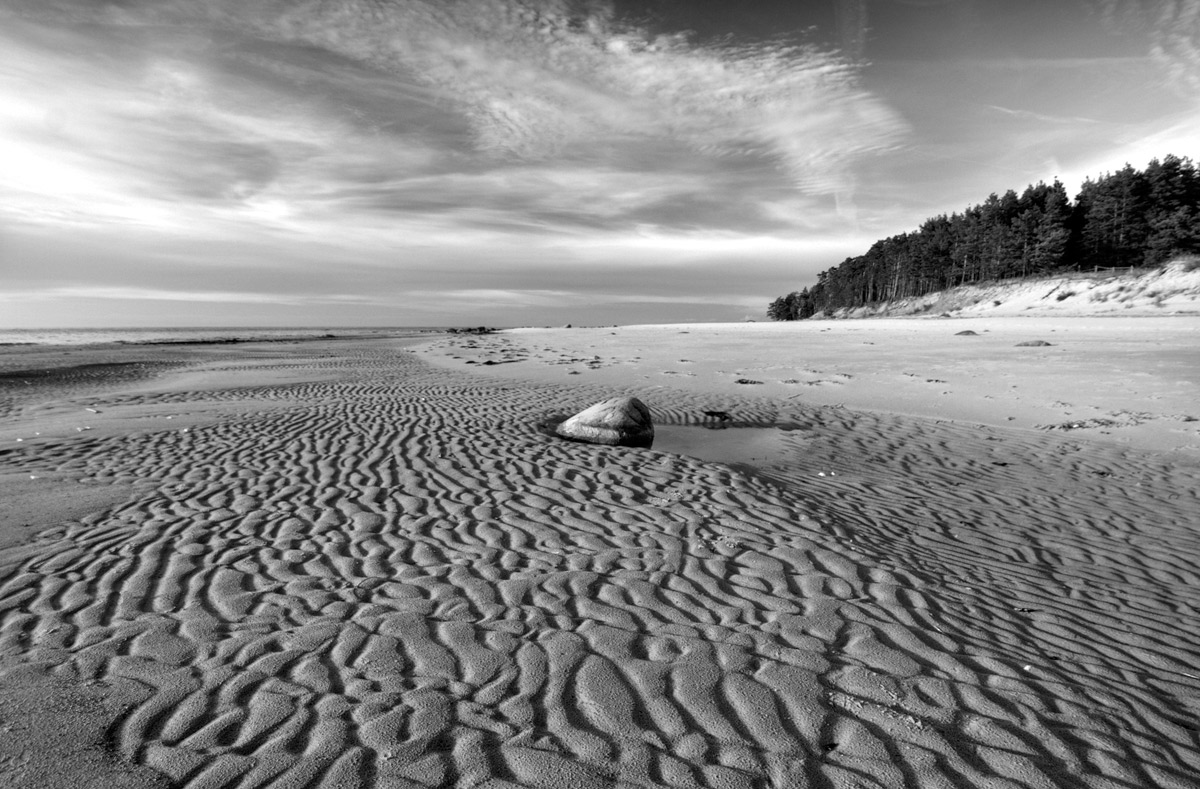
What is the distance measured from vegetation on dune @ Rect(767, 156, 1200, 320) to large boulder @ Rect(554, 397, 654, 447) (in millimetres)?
62487

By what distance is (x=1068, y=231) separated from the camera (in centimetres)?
5712

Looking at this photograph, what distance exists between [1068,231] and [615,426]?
227 ft

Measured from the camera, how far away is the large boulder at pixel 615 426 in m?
10.4

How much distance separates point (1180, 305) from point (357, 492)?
50933mm

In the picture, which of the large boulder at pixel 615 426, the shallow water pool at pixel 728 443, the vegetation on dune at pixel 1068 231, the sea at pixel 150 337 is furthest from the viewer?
the sea at pixel 150 337

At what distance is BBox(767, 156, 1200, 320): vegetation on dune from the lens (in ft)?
173

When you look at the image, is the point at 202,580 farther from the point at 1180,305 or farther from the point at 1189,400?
the point at 1180,305

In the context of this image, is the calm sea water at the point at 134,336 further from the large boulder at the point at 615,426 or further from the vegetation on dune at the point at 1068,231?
the vegetation on dune at the point at 1068,231

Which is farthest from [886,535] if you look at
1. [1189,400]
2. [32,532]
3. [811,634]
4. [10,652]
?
[1189,400]

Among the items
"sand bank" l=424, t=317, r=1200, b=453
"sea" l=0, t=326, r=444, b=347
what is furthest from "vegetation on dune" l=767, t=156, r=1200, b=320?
"sea" l=0, t=326, r=444, b=347

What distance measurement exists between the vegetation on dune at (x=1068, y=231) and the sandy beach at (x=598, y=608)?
57664 mm

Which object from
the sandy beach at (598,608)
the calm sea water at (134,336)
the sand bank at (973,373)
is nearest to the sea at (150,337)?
the calm sea water at (134,336)

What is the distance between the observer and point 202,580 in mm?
4988

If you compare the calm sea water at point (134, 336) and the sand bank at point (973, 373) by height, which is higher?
the calm sea water at point (134, 336)
